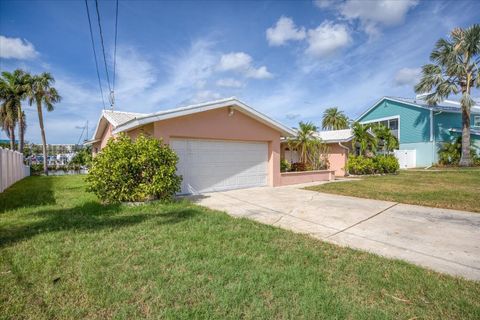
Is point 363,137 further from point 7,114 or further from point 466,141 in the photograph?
point 7,114

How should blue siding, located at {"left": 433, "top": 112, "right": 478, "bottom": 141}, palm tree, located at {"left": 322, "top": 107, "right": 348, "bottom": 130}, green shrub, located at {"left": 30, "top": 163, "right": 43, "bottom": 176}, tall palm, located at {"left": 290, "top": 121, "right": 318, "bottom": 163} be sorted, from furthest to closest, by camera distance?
palm tree, located at {"left": 322, "top": 107, "right": 348, "bottom": 130}
green shrub, located at {"left": 30, "top": 163, "right": 43, "bottom": 176}
blue siding, located at {"left": 433, "top": 112, "right": 478, "bottom": 141}
tall palm, located at {"left": 290, "top": 121, "right": 318, "bottom": 163}

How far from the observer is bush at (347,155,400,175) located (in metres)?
18.0

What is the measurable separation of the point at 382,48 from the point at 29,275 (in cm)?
1581

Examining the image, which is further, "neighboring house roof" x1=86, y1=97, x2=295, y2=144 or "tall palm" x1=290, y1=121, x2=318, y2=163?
"tall palm" x1=290, y1=121, x2=318, y2=163

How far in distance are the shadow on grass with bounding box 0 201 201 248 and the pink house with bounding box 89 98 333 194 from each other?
270 centimetres

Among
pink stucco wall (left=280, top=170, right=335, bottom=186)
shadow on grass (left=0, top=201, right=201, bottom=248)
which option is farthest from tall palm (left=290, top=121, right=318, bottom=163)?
shadow on grass (left=0, top=201, right=201, bottom=248)

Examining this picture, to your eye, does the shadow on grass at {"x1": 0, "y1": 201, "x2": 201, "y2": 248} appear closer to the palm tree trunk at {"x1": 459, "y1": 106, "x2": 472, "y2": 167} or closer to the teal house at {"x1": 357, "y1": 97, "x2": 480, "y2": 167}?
the palm tree trunk at {"x1": 459, "y1": 106, "x2": 472, "y2": 167}

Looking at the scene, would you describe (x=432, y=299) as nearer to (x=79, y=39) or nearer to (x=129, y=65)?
(x=79, y=39)

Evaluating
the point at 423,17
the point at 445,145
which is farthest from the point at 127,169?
the point at 445,145

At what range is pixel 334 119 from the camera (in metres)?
38.1

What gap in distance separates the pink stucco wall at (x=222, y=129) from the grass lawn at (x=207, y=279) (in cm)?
465

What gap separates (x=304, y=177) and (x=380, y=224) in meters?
8.29

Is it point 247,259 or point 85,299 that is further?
point 247,259

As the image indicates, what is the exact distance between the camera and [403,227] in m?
5.57
